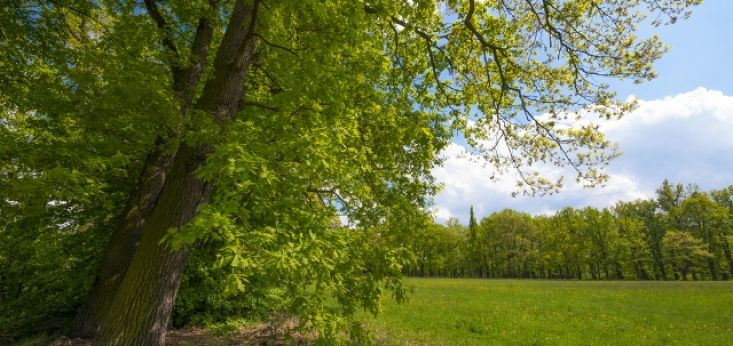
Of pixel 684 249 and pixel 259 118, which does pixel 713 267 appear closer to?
pixel 684 249

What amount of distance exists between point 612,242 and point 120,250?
76.6m

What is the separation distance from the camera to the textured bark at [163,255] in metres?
5.01

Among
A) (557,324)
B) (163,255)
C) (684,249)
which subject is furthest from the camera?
(684,249)

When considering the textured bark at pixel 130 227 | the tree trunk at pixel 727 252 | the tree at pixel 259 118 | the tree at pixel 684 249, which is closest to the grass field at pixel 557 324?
the tree at pixel 259 118

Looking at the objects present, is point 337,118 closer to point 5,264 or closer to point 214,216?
point 214,216

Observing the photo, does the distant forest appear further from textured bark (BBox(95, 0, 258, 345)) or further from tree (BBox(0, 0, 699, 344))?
textured bark (BBox(95, 0, 258, 345))

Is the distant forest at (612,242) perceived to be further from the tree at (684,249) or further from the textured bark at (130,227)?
the textured bark at (130,227)

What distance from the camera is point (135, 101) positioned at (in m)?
5.41

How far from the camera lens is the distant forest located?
192ft

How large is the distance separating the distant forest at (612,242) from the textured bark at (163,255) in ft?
151

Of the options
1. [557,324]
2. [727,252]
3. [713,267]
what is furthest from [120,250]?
[727,252]

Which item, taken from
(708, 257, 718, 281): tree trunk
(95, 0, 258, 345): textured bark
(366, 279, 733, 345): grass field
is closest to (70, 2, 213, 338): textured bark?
(95, 0, 258, 345): textured bark

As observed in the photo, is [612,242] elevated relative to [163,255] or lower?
elevated

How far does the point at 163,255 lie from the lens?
17.2 feet
